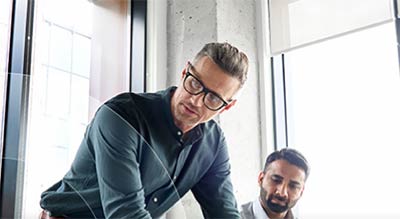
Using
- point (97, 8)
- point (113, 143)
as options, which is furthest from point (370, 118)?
point (97, 8)

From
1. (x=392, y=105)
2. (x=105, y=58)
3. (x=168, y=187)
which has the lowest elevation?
(x=168, y=187)

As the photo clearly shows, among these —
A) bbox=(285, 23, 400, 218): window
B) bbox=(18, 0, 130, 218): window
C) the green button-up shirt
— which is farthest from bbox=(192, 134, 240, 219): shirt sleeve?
bbox=(18, 0, 130, 218): window

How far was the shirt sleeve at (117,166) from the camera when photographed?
1325 millimetres

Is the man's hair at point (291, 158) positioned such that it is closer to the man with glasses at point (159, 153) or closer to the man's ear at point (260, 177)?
the man's ear at point (260, 177)

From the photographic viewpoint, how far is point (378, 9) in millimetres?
1506

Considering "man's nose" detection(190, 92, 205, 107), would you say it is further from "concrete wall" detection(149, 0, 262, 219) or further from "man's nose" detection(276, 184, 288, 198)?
"man's nose" detection(276, 184, 288, 198)

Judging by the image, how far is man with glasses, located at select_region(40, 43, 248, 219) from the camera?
52.4 inches

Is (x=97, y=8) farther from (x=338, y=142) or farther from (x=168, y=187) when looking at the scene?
(x=338, y=142)

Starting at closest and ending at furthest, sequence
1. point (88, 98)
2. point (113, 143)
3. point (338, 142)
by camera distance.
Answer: point (113, 143) → point (88, 98) → point (338, 142)

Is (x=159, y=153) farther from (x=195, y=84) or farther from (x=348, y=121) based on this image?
(x=348, y=121)

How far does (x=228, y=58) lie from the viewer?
1542 mm

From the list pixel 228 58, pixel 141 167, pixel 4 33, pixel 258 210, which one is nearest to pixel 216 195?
pixel 258 210

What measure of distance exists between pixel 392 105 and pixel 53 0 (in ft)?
3.17

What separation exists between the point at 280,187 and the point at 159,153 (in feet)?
1.17
